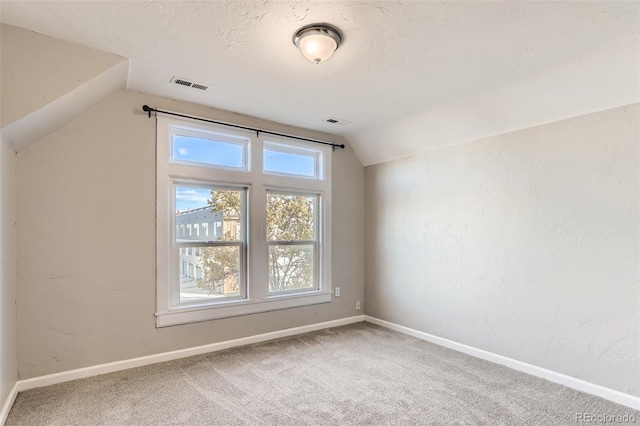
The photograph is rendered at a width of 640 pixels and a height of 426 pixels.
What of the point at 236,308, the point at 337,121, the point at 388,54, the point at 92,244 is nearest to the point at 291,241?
the point at 236,308

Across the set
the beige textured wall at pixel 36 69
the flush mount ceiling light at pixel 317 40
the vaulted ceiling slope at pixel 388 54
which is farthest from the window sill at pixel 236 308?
the flush mount ceiling light at pixel 317 40

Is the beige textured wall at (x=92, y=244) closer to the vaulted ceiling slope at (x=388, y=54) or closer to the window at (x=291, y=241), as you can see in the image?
the vaulted ceiling slope at (x=388, y=54)

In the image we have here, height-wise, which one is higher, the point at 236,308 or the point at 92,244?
the point at 92,244

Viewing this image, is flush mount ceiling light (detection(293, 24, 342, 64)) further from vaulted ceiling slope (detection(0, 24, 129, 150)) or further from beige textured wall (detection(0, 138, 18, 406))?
beige textured wall (detection(0, 138, 18, 406))

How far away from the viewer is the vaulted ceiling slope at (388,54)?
1947 mm

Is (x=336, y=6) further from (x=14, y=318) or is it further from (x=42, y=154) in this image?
(x=14, y=318)

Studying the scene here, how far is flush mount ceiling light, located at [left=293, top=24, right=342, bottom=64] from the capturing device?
2.10 m

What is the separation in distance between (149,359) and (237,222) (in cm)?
155

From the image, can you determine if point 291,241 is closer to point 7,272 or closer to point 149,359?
Result: point 149,359

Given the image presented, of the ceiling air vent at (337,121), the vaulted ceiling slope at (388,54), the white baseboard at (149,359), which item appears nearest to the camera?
the vaulted ceiling slope at (388,54)

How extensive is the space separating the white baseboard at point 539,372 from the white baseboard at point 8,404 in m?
3.63

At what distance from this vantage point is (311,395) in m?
2.60

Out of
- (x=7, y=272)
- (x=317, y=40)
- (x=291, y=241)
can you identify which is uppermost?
(x=317, y=40)
